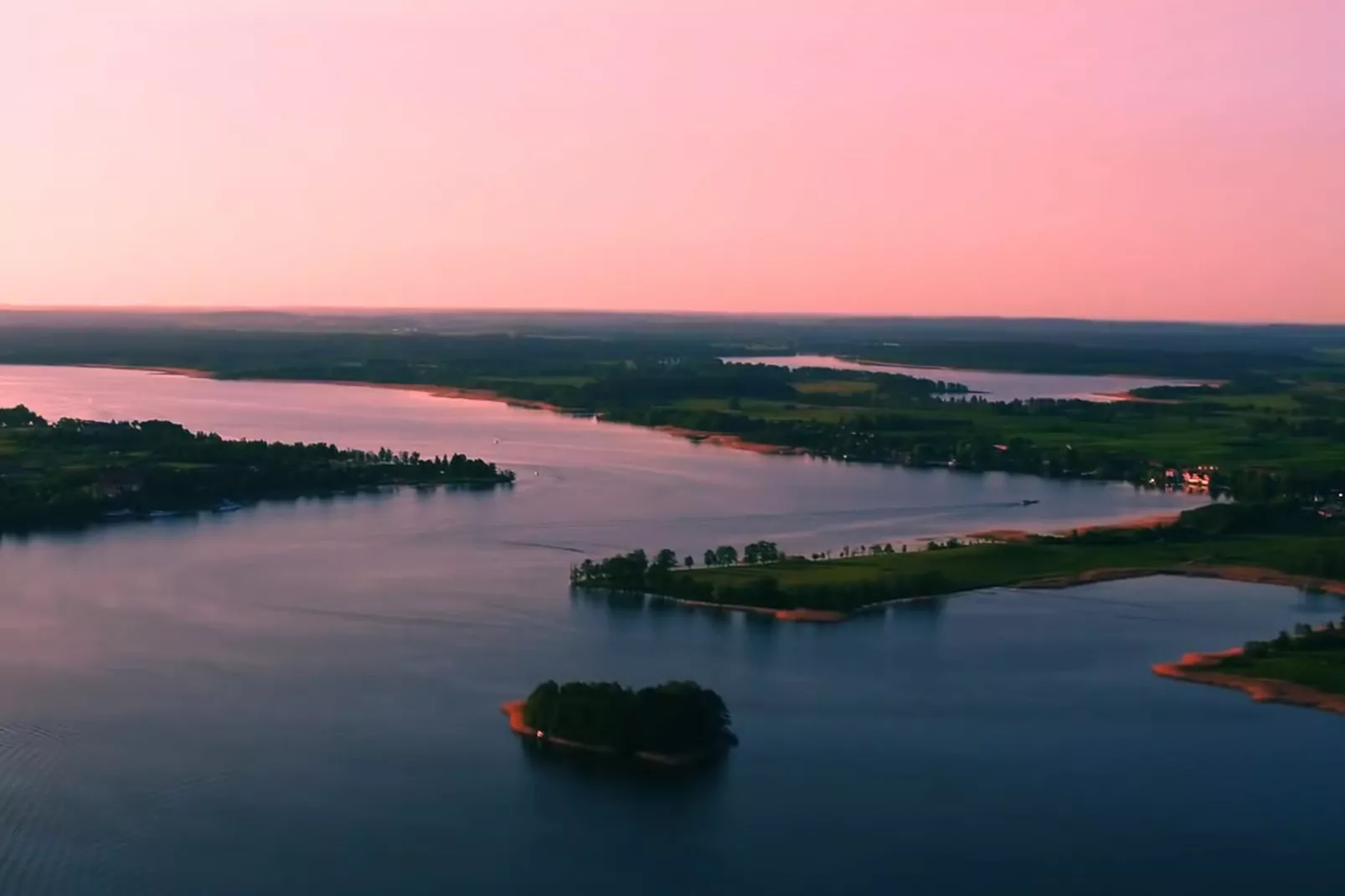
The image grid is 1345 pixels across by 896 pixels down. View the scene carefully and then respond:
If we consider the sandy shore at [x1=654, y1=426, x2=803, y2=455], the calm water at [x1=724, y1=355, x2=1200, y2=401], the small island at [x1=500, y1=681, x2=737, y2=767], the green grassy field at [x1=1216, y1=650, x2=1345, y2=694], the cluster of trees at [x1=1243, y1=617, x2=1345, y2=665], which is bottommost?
the small island at [x1=500, y1=681, x2=737, y2=767]

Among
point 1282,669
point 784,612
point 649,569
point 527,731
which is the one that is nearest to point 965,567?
point 784,612

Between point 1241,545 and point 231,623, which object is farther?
point 1241,545

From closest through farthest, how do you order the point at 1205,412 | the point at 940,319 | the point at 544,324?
the point at 1205,412
the point at 544,324
the point at 940,319

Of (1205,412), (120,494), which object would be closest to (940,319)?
(1205,412)

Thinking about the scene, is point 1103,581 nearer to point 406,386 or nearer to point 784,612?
point 784,612

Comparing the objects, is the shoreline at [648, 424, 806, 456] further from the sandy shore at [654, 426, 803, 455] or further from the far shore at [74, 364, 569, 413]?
the far shore at [74, 364, 569, 413]

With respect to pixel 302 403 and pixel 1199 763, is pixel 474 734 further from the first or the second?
pixel 302 403

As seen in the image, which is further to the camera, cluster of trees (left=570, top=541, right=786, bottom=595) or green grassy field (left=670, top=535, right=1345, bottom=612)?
cluster of trees (left=570, top=541, right=786, bottom=595)

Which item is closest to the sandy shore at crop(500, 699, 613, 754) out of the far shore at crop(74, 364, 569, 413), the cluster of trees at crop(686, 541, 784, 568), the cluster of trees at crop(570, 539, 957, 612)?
the cluster of trees at crop(570, 539, 957, 612)
